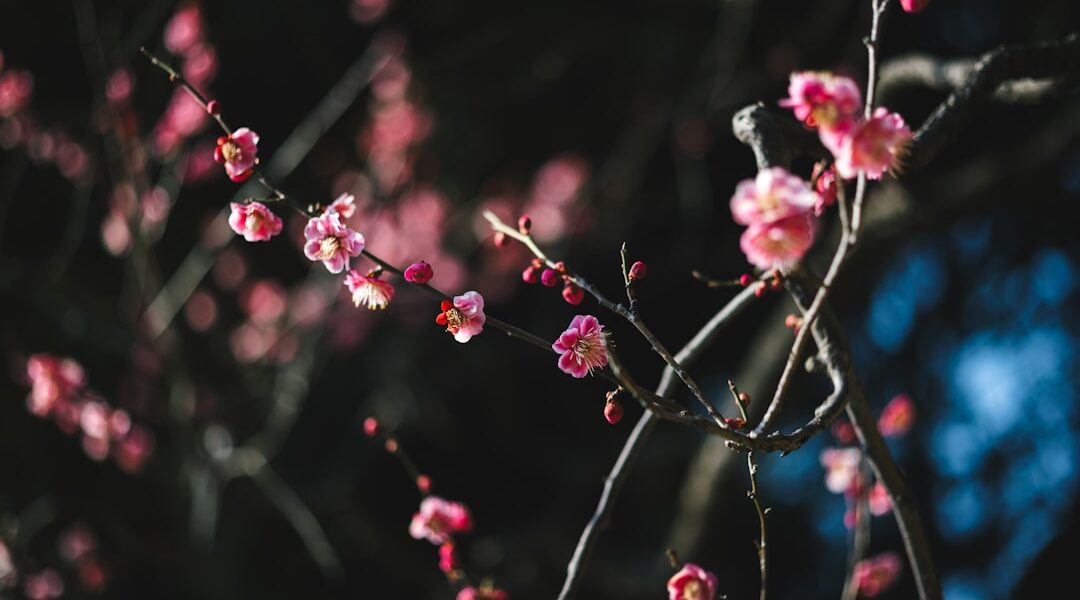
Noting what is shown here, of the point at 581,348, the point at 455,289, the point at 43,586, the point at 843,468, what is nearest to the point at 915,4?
the point at 581,348

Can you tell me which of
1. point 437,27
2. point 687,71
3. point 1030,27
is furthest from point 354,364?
point 1030,27

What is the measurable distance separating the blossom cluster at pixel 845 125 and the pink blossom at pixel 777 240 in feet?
0.22

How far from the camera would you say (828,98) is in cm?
83

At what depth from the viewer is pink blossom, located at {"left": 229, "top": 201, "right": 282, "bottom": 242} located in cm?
Answer: 117

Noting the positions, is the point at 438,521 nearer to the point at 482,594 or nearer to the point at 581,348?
the point at 482,594

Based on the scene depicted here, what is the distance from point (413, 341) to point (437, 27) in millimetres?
1385

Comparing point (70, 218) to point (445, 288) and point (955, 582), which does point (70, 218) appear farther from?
point (955, 582)

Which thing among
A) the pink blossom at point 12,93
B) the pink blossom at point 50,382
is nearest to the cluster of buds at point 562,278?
the pink blossom at point 50,382

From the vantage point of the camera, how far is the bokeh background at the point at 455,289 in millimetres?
3043

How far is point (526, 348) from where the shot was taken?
3824 millimetres

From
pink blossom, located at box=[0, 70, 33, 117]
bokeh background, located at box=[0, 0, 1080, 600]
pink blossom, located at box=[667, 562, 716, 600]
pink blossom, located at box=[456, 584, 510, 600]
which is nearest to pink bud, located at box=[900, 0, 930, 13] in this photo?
pink blossom, located at box=[667, 562, 716, 600]

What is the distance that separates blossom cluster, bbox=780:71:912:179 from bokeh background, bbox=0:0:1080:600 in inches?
66.7

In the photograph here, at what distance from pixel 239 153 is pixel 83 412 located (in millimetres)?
2048

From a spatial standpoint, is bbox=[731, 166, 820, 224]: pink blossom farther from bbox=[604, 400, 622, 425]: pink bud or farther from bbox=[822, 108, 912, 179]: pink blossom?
bbox=[604, 400, 622, 425]: pink bud
